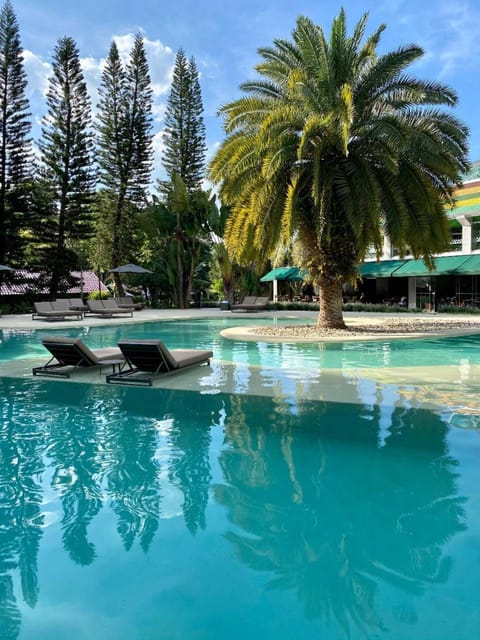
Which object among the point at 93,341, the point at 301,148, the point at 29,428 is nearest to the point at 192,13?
the point at 301,148

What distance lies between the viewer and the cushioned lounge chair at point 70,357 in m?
8.97

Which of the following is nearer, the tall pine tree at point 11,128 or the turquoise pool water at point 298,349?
the turquoise pool water at point 298,349

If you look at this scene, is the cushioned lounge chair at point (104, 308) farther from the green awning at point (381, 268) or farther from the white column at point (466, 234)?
the white column at point (466, 234)

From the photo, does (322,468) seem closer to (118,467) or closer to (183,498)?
(183,498)

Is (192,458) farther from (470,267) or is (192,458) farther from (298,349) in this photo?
(470,267)

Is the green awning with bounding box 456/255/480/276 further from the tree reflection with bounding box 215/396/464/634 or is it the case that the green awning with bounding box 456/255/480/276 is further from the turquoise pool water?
the tree reflection with bounding box 215/396/464/634

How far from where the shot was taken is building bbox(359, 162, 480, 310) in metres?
26.0

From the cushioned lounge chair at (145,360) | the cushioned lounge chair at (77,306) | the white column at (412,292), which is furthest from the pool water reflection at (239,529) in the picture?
the white column at (412,292)

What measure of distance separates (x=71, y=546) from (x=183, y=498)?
0.98 metres

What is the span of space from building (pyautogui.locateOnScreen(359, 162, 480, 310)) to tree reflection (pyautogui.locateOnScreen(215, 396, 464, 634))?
2114 centimetres

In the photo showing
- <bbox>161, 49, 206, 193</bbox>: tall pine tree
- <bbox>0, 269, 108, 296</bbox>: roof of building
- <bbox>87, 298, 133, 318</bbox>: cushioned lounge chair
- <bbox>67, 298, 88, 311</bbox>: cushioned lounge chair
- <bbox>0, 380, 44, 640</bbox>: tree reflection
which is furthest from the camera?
<bbox>161, 49, 206, 193</bbox>: tall pine tree

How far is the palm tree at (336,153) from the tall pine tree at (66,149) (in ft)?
62.3

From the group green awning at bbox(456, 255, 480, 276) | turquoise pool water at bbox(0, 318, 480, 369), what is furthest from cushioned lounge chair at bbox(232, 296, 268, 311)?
green awning at bbox(456, 255, 480, 276)

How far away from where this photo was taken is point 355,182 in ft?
47.4
